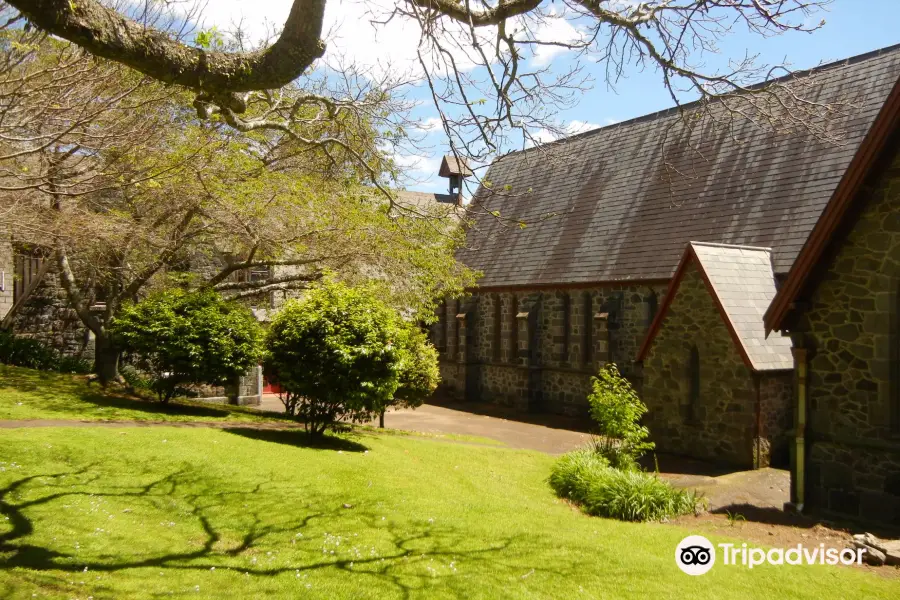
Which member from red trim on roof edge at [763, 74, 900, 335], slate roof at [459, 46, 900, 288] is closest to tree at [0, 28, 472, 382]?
slate roof at [459, 46, 900, 288]

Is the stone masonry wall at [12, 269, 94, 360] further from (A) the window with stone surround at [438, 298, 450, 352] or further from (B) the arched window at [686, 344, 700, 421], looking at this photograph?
(B) the arched window at [686, 344, 700, 421]

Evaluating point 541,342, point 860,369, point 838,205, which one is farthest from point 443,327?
point 838,205

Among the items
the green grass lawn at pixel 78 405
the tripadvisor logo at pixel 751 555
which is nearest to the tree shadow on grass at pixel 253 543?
the tripadvisor logo at pixel 751 555

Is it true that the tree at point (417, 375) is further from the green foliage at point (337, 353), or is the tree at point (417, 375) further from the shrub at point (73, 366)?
the shrub at point (73, 366)

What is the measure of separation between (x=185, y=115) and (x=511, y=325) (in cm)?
1403

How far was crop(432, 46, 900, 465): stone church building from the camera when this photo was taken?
14922mm

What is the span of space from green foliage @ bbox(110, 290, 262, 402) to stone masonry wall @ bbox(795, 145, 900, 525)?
1140cm

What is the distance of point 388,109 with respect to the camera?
1223 centimetres

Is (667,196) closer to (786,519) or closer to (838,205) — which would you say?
(838,205)

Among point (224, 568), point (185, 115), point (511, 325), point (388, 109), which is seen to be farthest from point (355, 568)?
point (511, 325)

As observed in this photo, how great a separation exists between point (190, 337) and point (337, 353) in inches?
168

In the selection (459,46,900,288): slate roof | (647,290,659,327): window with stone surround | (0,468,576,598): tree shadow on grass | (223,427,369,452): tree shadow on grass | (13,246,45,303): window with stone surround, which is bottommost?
(0,468,576,598): tree shadow on grass

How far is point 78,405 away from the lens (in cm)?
1451

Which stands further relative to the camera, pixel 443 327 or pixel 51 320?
pixel 443 327
